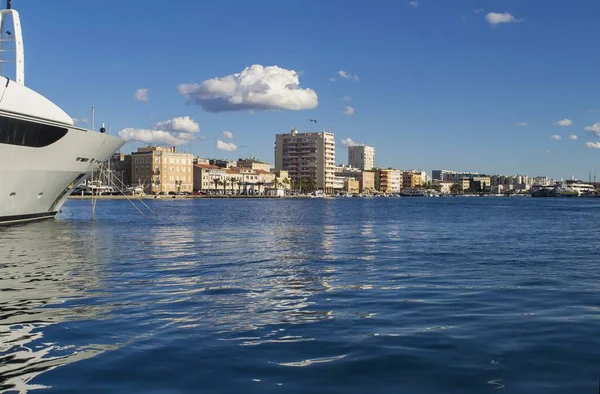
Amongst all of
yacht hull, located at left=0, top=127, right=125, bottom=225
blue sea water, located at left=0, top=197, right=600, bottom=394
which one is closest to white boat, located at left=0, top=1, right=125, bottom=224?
yacht hull, located at left=0, top=127, right=125, bottom=225

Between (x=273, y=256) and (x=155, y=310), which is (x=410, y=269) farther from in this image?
(x=155, y=310)

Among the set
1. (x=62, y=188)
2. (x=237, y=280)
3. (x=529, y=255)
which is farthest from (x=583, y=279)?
(x=62, y=188)

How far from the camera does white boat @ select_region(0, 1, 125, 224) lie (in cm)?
4109

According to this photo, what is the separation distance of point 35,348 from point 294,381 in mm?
4745

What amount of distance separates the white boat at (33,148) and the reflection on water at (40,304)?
41.8 ft

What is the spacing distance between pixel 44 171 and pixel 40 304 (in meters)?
35.0

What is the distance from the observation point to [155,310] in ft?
44.2

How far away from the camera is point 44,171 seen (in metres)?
46.1

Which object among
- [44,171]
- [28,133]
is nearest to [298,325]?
[28,133]

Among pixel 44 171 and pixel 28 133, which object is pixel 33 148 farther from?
pixel 44 171

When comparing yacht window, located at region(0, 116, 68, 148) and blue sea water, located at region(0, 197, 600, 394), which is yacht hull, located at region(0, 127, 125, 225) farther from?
blue sea water, located at region(0, 197, 600, 394)

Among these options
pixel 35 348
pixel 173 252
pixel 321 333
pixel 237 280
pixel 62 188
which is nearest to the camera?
pixel 35 348

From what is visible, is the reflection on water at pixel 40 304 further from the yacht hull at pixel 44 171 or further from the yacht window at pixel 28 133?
the yacht hull at pixel 44 171

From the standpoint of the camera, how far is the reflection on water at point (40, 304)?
30.1 ft
